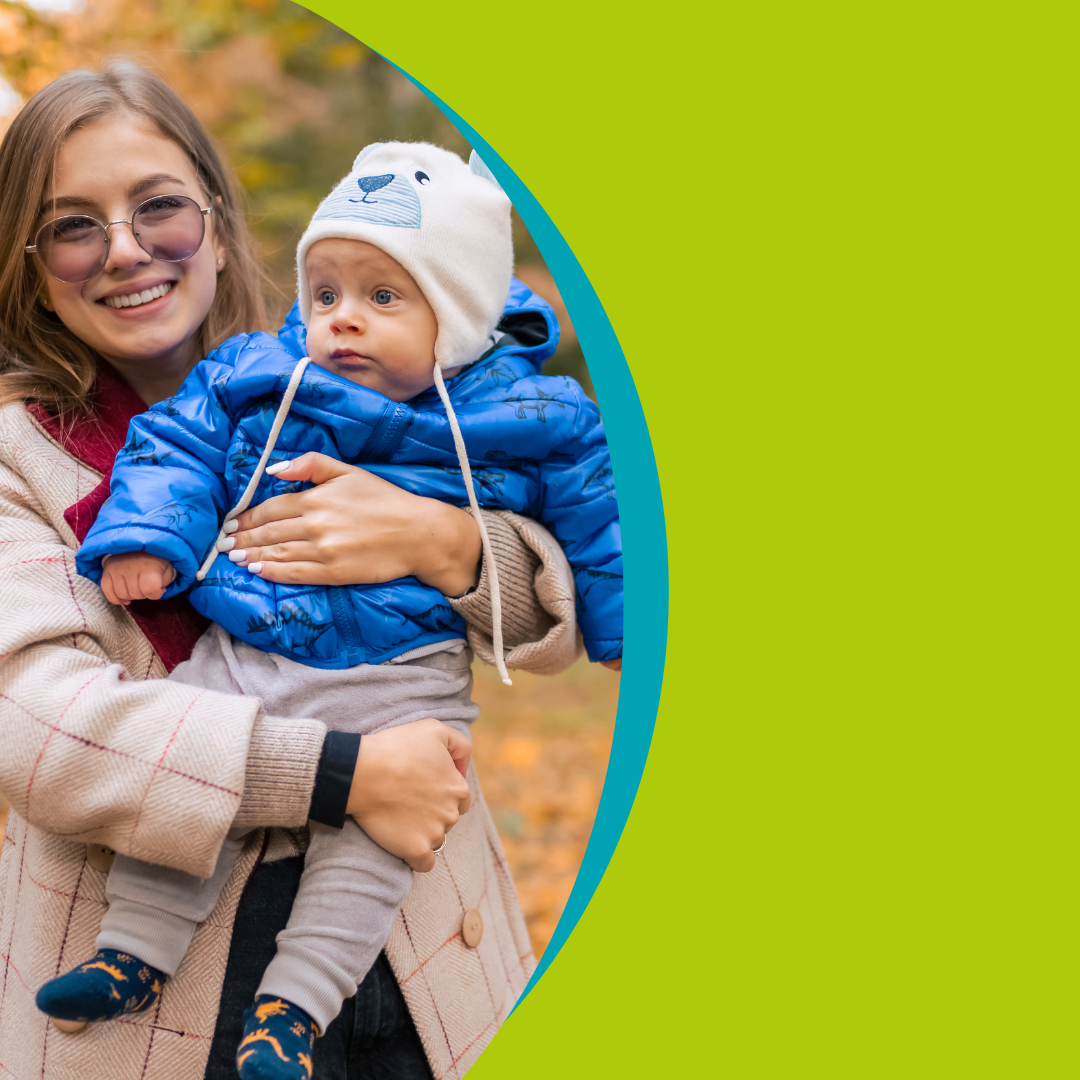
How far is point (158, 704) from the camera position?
154 cm

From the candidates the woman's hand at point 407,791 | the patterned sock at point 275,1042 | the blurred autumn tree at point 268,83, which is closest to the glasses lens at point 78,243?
the woman's hand at point 407,791

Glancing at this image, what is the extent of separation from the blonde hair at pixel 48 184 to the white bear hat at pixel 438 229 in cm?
39

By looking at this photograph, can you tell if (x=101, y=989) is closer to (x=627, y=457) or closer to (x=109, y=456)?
(x=109, y=456)

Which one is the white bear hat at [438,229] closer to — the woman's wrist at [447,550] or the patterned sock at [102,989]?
the woman's wrist at [447,550]

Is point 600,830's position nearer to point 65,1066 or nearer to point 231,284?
point 65,1066

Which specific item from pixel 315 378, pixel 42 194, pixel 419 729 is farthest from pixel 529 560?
pixel 42 194

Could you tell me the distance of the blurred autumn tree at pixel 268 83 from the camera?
150 inches

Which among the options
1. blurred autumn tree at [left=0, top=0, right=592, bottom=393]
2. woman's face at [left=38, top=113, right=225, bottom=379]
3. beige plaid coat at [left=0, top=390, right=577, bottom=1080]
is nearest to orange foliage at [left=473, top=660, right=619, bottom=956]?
blurred autumn tree at [left=0, top=0, right=592, bottom=393]

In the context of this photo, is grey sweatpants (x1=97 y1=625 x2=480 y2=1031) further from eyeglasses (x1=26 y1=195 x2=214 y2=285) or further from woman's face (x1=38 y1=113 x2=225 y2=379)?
eyeglasses (x1=26 y1=195 x2=214 y2=285)

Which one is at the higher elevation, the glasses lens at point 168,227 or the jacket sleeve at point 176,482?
the glasses lens at point 168,227

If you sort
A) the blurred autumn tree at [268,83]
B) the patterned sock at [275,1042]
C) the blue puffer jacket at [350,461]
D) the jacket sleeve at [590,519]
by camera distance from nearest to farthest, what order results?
the patterned sock at [275,1042] → the blue puffer jacket at [350,461] → the jacket sleeve at [590,519] → the blurred autumn tree at [268,83]

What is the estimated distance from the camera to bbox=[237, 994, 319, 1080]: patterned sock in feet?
4.80

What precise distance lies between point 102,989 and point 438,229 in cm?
138

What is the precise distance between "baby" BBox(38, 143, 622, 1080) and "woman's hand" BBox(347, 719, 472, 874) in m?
0.05
